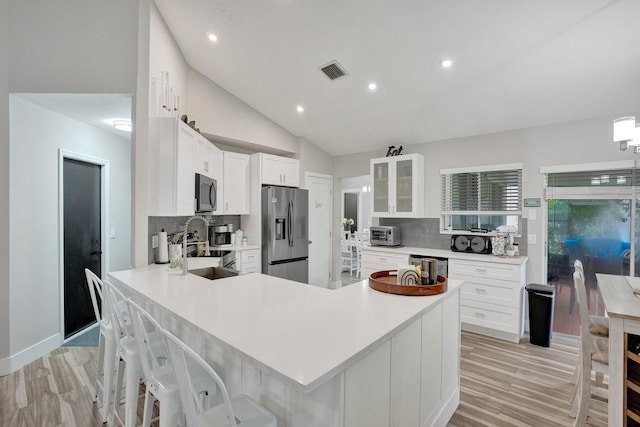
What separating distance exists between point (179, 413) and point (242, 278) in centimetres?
107

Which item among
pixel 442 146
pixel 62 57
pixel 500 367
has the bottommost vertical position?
pixel 500 367

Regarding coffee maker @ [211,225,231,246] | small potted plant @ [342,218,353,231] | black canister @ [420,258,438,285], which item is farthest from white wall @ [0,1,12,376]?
small potted plant @ [342,218,353,231]

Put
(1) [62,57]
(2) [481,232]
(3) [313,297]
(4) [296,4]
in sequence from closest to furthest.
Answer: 1. (3) [313,297]
2. (4) [296,4]
3. (1) [62,57]
4. (2) [481,232]

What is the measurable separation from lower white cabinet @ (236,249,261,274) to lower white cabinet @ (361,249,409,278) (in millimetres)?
1628

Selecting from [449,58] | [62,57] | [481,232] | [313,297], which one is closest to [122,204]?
[62,57]

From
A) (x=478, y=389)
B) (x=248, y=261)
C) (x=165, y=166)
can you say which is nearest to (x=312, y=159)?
(x=248, y=261)

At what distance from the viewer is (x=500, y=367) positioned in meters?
2.93

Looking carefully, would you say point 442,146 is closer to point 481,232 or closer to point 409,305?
point 481,232

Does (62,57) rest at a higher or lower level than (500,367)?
higher

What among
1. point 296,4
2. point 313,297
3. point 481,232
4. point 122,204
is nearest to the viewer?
point 313,297

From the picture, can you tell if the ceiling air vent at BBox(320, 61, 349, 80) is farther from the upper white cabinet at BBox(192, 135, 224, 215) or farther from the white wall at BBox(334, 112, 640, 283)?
the white wall at BBox(334, 112, 640, 283)

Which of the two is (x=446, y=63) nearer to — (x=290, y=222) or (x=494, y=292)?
(x=494, y=292)

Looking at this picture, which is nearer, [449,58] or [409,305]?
[409,305]

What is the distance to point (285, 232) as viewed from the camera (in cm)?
469
